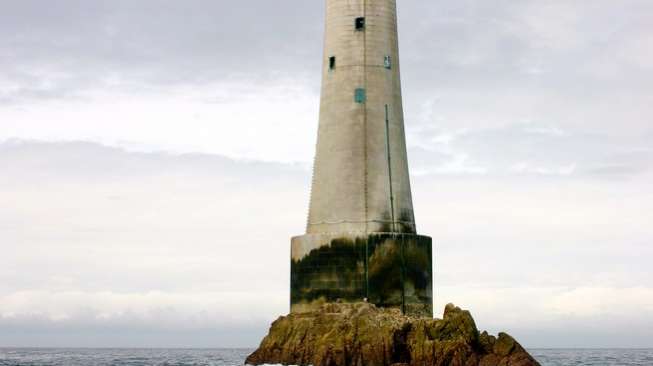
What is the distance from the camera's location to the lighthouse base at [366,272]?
156 feet

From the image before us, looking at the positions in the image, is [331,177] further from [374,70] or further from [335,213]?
[374,70]

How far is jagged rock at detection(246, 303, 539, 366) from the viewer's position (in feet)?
139

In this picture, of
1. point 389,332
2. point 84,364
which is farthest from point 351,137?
point 84,364

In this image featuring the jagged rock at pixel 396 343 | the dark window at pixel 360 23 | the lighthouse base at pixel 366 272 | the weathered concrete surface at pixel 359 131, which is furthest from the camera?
the dark window at pixel 360 23

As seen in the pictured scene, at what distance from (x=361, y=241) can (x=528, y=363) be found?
10023mm

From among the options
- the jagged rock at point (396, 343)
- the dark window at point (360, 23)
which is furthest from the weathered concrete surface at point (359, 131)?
the jagged rock at point (396, 343)

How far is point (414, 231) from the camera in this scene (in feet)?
168

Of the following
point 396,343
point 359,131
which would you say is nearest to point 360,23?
point 359,131

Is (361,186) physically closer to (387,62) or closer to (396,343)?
(387,62)

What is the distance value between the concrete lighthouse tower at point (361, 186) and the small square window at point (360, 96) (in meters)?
0.05

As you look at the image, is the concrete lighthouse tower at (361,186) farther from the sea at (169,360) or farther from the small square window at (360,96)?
the sea at (169,360)

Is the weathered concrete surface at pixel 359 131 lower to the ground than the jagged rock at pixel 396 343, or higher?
higher

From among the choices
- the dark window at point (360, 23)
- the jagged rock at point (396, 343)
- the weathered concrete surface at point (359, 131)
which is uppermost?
the dark window at point (360, 23)

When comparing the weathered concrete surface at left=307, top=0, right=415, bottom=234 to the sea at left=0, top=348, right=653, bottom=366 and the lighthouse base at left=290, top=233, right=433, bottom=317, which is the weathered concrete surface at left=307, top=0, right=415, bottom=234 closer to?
the lighthouse base at left=290, top=233, right=433, bottom=317
